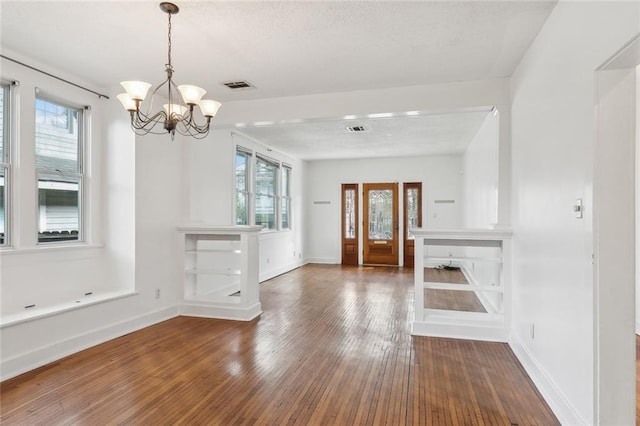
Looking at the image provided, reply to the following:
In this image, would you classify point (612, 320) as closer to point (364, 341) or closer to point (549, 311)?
point (549, 311)

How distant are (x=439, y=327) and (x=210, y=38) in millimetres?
3543

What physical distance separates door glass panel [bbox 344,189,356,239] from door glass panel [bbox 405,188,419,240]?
1.37 metres

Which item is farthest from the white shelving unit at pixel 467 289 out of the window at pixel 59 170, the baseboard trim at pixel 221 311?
the window at pixel 59 170

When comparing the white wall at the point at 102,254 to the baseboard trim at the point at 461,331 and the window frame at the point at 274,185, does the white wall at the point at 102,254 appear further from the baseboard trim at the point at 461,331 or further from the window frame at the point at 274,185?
the baseboard trim at the point at 461,331

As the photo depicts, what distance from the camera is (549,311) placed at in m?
2.52

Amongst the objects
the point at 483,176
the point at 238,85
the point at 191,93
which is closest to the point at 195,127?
the point at 191,93

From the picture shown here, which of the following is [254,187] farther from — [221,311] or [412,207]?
[412,207]

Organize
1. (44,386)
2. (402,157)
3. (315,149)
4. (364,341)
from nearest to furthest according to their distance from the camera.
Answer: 1. (44,386)
2. (364,341)
3. (315,149)
4. (402,157)

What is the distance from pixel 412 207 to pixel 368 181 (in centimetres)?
129

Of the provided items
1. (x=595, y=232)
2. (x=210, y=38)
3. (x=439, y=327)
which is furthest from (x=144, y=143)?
(x=595, y=232)

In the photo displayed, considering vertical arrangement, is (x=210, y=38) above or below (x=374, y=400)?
above

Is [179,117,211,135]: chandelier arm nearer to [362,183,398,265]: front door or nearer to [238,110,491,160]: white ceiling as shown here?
[238,110,491,160]: white ceiling

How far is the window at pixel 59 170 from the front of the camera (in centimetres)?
346

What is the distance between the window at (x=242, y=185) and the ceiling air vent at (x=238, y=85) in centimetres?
214
